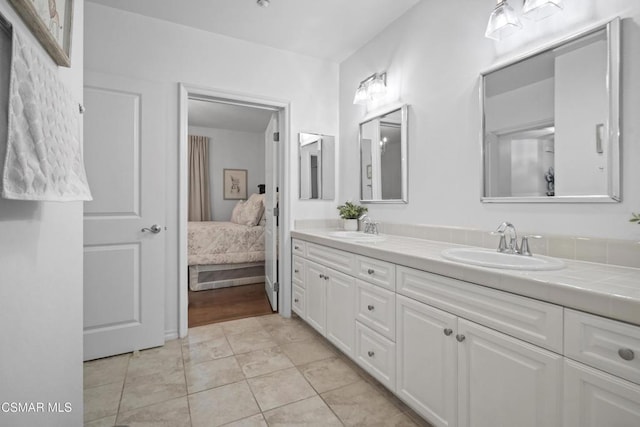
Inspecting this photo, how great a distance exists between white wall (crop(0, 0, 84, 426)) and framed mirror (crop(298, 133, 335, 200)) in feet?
6.23

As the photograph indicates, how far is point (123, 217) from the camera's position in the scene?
7.34 ft

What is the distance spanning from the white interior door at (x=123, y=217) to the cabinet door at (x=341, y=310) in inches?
51.5

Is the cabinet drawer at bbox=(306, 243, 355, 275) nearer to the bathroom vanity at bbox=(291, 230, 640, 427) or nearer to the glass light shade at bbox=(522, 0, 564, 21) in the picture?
the bathroom vanity at bbox=(291, 230, 640, 427)

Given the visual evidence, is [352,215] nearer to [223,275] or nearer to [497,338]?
[497,338]

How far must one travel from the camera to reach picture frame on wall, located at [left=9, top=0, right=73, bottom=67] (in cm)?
76

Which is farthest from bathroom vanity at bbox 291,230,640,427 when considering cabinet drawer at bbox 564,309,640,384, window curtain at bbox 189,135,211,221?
window curtain at bbox 189,135,211,221

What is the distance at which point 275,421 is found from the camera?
1.54m

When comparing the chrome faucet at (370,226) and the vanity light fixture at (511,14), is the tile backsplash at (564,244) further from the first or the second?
the vanity light fixture at (511,14)

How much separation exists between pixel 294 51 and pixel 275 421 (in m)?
2.97

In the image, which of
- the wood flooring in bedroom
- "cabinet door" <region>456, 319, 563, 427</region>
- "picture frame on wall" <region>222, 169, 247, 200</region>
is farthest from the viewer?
"picture frame on wall" <region>222, 169, 247, 200</region>

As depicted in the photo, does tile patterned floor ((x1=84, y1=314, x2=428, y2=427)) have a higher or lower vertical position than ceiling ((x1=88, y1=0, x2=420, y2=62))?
lower

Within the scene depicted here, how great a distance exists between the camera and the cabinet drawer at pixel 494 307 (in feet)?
3.17

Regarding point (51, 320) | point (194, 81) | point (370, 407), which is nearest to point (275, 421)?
point (370, 407)

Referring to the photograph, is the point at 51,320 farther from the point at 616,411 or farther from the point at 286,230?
the point at 286,230
